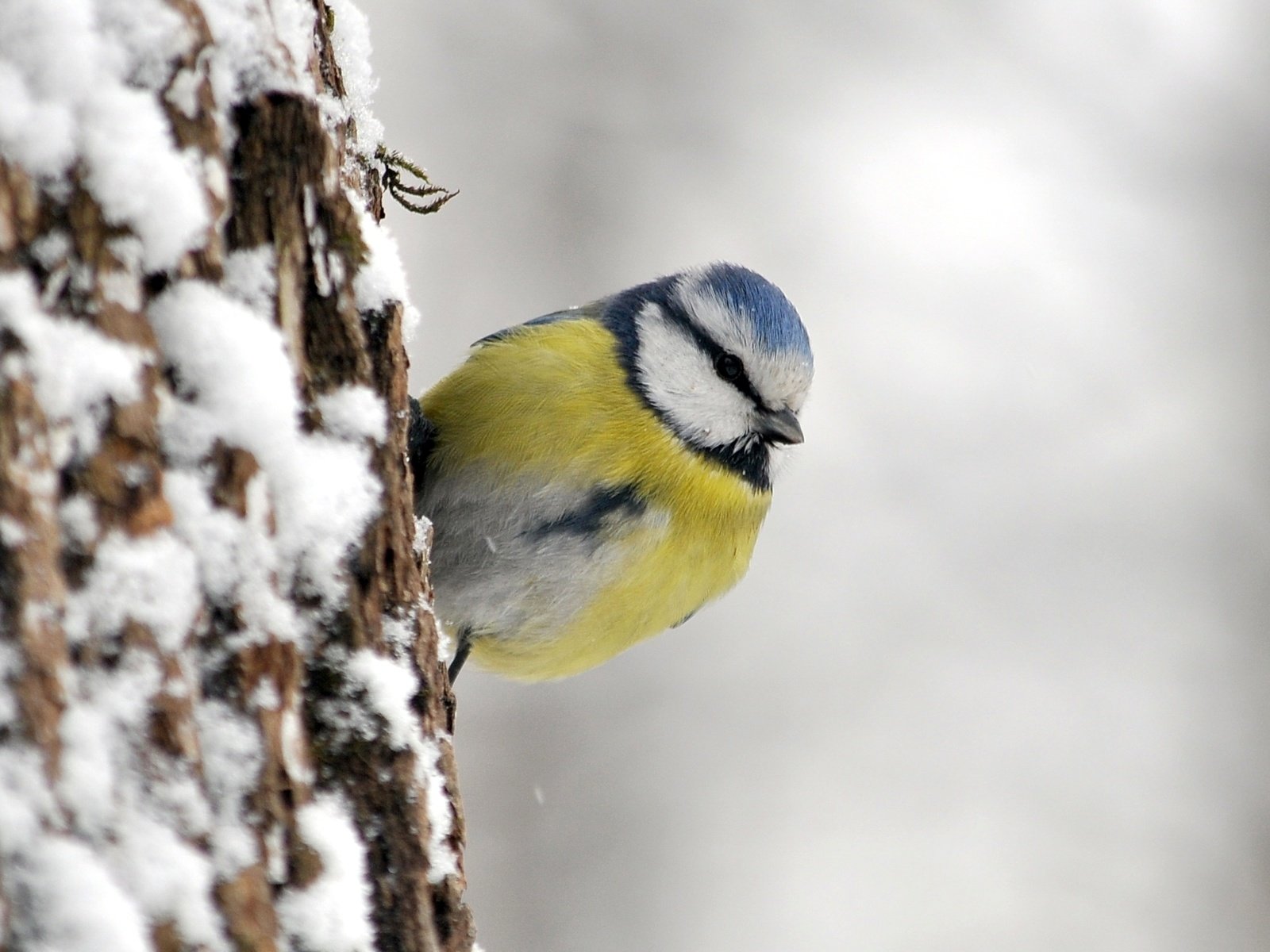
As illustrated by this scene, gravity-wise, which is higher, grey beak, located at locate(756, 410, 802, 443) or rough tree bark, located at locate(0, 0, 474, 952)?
grey beak, located at locate(756, 410, 802, 443)

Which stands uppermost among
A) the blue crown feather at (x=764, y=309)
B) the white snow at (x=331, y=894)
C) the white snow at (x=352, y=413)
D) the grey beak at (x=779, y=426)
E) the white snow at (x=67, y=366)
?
the blue crown feather at (x=764, y=309)

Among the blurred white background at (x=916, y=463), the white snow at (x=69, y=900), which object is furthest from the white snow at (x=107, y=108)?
the blurred white background at (x=916, y=463)

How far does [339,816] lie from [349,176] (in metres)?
0.73

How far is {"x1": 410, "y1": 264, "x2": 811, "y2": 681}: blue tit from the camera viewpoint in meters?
2.20

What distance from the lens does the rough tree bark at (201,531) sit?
909 mm

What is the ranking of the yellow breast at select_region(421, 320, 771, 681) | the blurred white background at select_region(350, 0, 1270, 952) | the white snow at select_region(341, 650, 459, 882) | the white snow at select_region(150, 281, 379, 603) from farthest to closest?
the blurred white background at select_region(350, 0, 1270, 952), the yellow breast at select_region(421, 320, 771, 681), the white snow at select_region(341, 650, 459, 882), the white snow at select_region(150, 281, 379, 603)

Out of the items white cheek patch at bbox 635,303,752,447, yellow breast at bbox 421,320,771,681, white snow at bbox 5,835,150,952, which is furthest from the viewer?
white cheek patch at bbox 635,303,752,447

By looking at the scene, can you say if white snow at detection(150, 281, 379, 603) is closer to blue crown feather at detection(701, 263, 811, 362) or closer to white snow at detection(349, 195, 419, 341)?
white snow at detection(349, 195, 419, 341)

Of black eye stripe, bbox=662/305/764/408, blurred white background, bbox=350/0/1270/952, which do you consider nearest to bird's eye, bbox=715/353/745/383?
black eye stripe, bbox=662/305/764/408

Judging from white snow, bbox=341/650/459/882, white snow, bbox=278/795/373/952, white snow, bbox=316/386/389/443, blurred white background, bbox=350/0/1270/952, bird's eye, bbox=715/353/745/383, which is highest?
blurred white background, bbox=350/0/1270/952

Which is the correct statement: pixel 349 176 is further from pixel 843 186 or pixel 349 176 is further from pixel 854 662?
pixel 843 186

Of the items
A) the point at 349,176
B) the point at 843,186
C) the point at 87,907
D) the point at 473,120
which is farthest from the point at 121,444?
the point at 843,186

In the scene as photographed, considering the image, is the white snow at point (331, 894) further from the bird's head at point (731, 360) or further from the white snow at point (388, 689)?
the bird's head at point (731, 360)

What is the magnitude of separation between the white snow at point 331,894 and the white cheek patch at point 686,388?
1.30 metres
